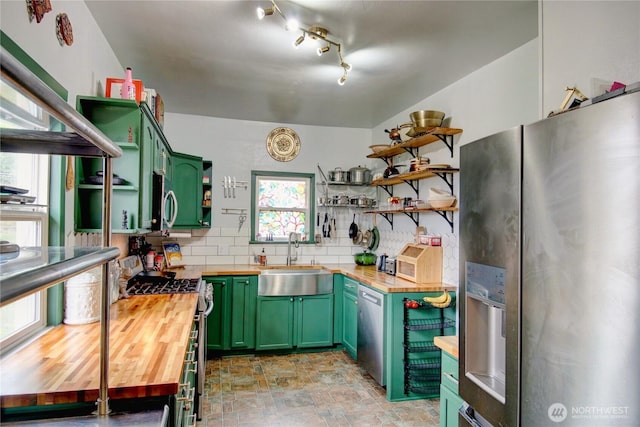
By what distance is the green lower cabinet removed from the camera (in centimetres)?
406

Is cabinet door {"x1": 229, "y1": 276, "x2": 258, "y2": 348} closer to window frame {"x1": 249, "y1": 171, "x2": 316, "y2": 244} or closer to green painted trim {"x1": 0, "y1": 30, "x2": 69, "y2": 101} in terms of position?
window frame {"x1": 249, "y1": 171, "x2": 316, "y2": 244}

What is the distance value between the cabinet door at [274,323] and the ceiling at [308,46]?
2.16 meters

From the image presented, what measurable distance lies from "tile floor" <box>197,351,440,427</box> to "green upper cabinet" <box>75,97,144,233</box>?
61.7 inches

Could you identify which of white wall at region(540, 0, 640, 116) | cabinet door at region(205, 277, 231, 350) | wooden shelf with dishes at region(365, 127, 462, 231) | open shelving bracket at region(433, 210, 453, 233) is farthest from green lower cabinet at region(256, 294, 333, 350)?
white wall at region(540, 0, 640, 116)

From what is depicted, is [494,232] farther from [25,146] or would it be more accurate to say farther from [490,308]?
[25,146]

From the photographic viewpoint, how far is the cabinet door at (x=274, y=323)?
405 cm

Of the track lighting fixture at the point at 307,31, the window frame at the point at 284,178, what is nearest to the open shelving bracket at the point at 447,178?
the track lighting fixture at the point at 307,31

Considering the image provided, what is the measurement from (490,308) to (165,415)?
1221mm

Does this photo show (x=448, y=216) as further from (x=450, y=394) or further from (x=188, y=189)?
(x=188, y=189)

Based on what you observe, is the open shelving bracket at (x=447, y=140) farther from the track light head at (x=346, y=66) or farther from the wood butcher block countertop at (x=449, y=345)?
the wood butcher block countertop at (x=449, y=345)

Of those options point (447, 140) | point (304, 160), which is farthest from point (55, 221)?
point (304, 160)

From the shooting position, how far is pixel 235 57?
2.87 m

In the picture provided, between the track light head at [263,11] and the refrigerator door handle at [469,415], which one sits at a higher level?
the track light head at [263,11]

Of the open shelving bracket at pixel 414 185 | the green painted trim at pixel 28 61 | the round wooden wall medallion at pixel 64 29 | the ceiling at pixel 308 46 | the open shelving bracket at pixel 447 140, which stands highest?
the ceiling at pixel 308 46
